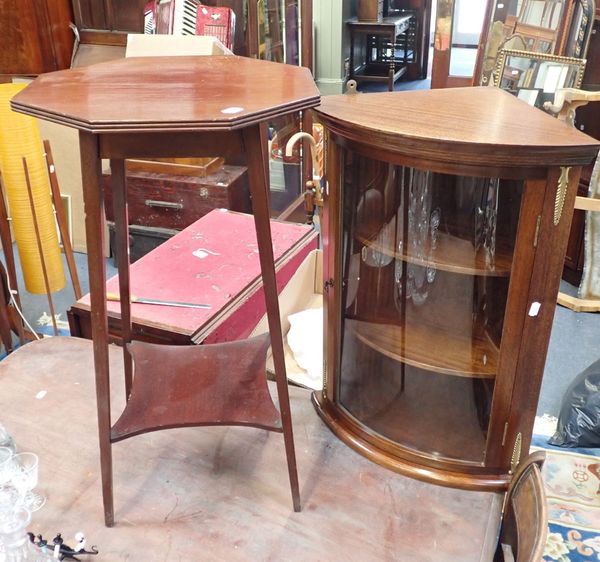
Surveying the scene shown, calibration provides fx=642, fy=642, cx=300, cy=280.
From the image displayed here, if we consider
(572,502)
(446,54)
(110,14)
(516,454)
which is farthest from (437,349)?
(446,54)

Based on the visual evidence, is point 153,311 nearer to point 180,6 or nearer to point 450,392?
point 450,392

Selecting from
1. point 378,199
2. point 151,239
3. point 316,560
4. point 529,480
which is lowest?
point 151,239

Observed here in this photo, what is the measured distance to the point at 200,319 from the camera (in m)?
1.71

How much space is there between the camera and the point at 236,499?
3.92ft

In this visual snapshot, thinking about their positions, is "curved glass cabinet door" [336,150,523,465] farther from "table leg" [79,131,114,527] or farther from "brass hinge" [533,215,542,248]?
"table leg" [79,131,114,527]

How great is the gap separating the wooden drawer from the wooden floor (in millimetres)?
1553

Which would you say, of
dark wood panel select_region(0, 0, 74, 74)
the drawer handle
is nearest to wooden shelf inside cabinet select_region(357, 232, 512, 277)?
the drawer handle

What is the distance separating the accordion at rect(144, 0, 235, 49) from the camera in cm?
276

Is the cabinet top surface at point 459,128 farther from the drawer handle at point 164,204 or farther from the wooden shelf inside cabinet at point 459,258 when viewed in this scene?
the drawer handle at point 164,204

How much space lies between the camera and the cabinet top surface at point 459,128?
3.10 feet

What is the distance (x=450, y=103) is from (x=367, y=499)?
76 cm

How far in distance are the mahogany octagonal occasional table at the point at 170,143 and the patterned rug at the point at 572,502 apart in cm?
87

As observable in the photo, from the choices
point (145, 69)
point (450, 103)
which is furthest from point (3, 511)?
point (450, 103)

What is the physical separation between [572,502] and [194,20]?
2.36 m
